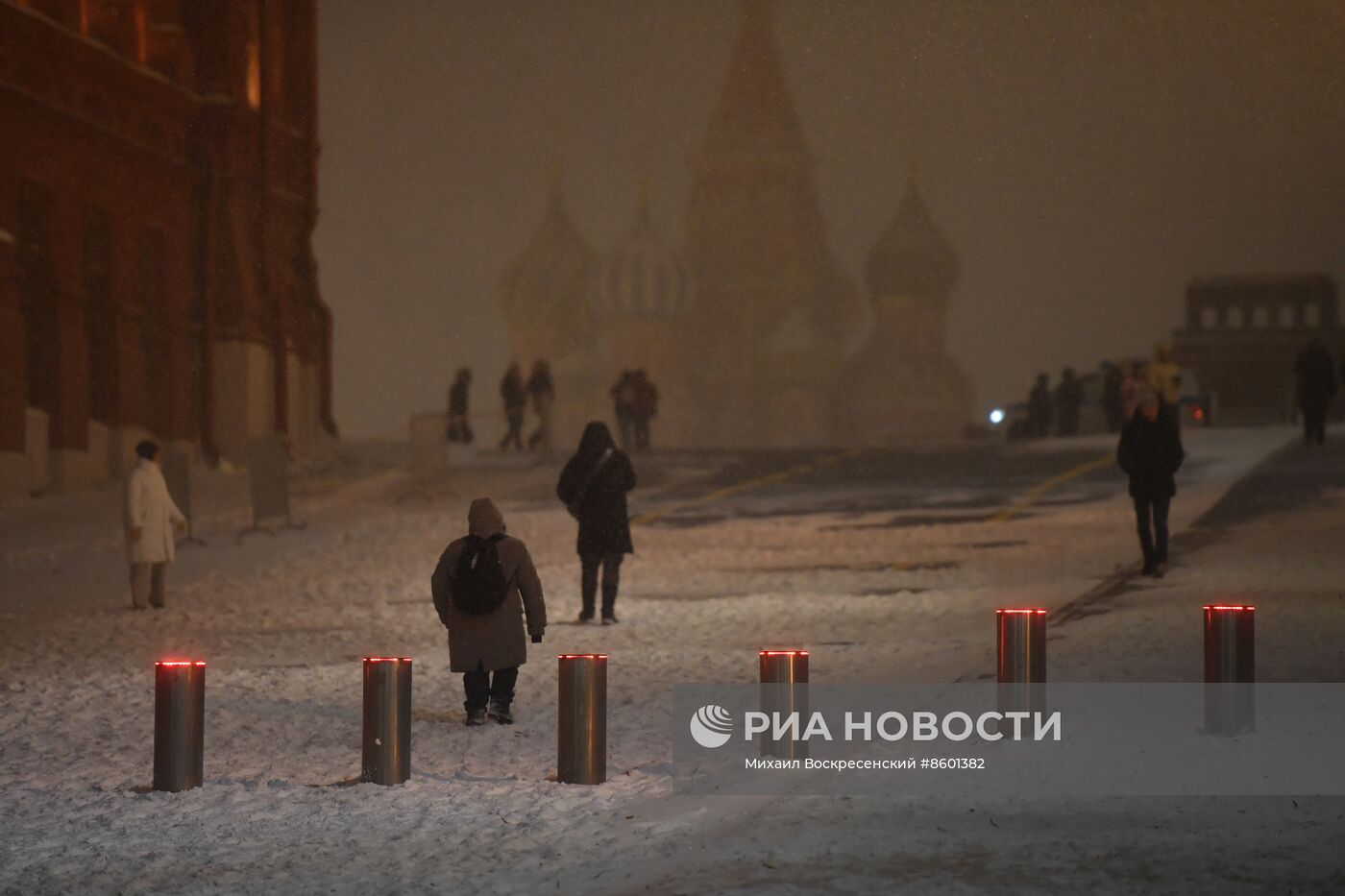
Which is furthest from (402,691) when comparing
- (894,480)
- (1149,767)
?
(894,480)

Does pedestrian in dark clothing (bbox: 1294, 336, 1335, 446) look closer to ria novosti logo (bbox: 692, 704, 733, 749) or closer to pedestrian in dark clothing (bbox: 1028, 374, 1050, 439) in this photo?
pedestrian in dark clothing (bbox: 1028, 374, 1050, 439)

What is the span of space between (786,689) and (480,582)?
7.70 ft

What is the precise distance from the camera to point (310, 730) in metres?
11.7

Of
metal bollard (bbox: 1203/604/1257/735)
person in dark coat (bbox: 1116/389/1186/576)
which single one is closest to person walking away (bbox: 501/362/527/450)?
person in dark coat (bbox: 1116/389/1186/576)

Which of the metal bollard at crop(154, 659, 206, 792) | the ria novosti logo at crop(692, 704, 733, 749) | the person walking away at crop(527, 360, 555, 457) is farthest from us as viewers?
the person walking away at crop(527, 360, 555, 457)

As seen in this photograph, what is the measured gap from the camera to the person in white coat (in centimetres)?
1878

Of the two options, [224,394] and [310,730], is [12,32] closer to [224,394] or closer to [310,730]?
[224,394]

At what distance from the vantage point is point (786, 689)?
988cm

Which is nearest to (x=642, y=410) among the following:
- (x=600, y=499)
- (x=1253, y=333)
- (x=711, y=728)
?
(x=600, y=499)

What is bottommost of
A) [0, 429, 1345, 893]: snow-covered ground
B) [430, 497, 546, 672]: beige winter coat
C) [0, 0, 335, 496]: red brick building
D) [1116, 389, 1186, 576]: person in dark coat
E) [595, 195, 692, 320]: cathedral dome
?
[0, 429, 1345, 893]: snow-covered ground

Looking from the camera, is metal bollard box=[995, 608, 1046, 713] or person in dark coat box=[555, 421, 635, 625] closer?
metal bollard box=[995, 608, 1046, 713]

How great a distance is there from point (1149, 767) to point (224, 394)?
33135 mm

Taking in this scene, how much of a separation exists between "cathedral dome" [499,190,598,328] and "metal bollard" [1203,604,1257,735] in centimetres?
14390

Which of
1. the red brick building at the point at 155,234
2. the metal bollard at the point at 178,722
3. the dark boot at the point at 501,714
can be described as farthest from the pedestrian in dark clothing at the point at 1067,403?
the metal bollard at the point at 178,722
